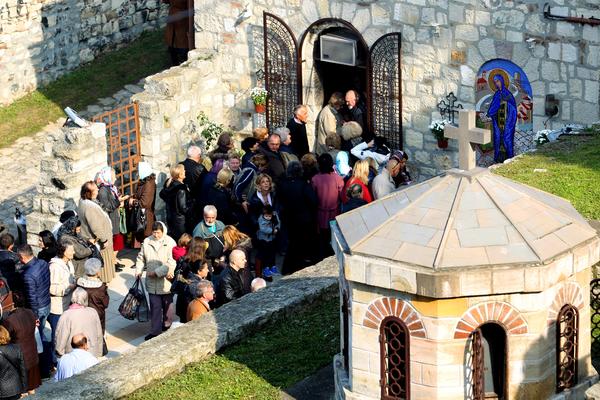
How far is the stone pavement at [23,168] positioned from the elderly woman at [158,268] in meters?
4.15

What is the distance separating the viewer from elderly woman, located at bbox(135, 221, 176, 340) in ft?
49.0

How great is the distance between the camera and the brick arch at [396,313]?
981cm

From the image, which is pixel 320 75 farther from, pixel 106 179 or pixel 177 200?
pixel 106 179

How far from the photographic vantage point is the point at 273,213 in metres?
16.3

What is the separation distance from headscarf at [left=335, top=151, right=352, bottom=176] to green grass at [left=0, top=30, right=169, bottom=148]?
20.1ft

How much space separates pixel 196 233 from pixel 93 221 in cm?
147

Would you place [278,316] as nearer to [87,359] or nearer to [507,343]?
[87,359]

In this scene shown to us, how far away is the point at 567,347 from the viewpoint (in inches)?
401

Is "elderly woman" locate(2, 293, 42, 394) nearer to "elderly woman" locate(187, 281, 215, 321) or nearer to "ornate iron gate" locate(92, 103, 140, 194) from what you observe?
"elderly woman" locate(187, 281, 215, 321)

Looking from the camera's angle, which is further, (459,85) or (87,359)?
(459,85)

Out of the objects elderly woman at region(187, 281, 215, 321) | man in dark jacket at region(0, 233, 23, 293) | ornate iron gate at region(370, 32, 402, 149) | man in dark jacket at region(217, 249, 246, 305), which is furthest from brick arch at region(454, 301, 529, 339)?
ornate iron gate at region(370, 32, 402, 149)

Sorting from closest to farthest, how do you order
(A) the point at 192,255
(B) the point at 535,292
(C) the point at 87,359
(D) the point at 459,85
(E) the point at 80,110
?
(B) the point at 535,292 → (C) the point at 87,359 → (A) the point at 192,255 → (D) the point at 459,85 → (E) the point at 80,110

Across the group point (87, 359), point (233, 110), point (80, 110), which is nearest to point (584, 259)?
point (87, 359)

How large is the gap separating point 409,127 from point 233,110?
301 cm
